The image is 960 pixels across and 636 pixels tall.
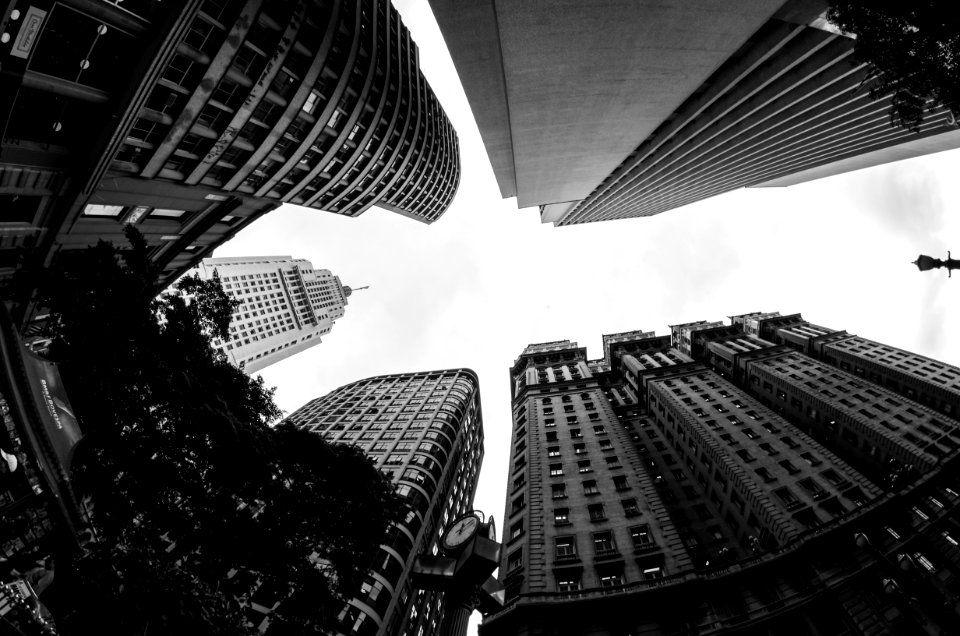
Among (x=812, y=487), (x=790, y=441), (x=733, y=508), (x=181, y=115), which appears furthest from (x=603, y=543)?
(x=181, y=115)

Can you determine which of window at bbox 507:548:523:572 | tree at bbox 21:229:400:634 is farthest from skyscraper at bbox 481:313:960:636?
tree at bbox 21:229:400:634

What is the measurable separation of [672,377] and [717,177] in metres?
30.5

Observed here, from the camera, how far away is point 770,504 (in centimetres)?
3006

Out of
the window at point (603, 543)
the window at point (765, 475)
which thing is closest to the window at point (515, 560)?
the window at point (603, 543)

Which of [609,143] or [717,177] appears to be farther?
[717,177]

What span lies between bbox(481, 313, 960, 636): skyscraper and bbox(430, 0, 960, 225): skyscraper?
967 inches

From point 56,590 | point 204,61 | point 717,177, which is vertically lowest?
point 56,590

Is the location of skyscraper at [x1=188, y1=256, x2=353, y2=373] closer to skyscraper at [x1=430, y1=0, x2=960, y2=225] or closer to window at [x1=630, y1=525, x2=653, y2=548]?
skyscraper at [x1=430, y1=0, x2=960, y2=225]

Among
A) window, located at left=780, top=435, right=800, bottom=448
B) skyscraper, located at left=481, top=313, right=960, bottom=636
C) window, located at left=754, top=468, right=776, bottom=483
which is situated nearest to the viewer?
skyscraper, located at left=481, top=313, right=960, bottom=636

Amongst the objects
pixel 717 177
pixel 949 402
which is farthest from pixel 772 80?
pixel 949 402

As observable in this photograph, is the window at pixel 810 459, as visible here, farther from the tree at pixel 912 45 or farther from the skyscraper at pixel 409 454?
the skyscraper at pixel 409 454

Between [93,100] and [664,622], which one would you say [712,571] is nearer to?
[664,622]

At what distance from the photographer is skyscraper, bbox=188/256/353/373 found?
103250 mm

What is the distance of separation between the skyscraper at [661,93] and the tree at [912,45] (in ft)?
2.46
